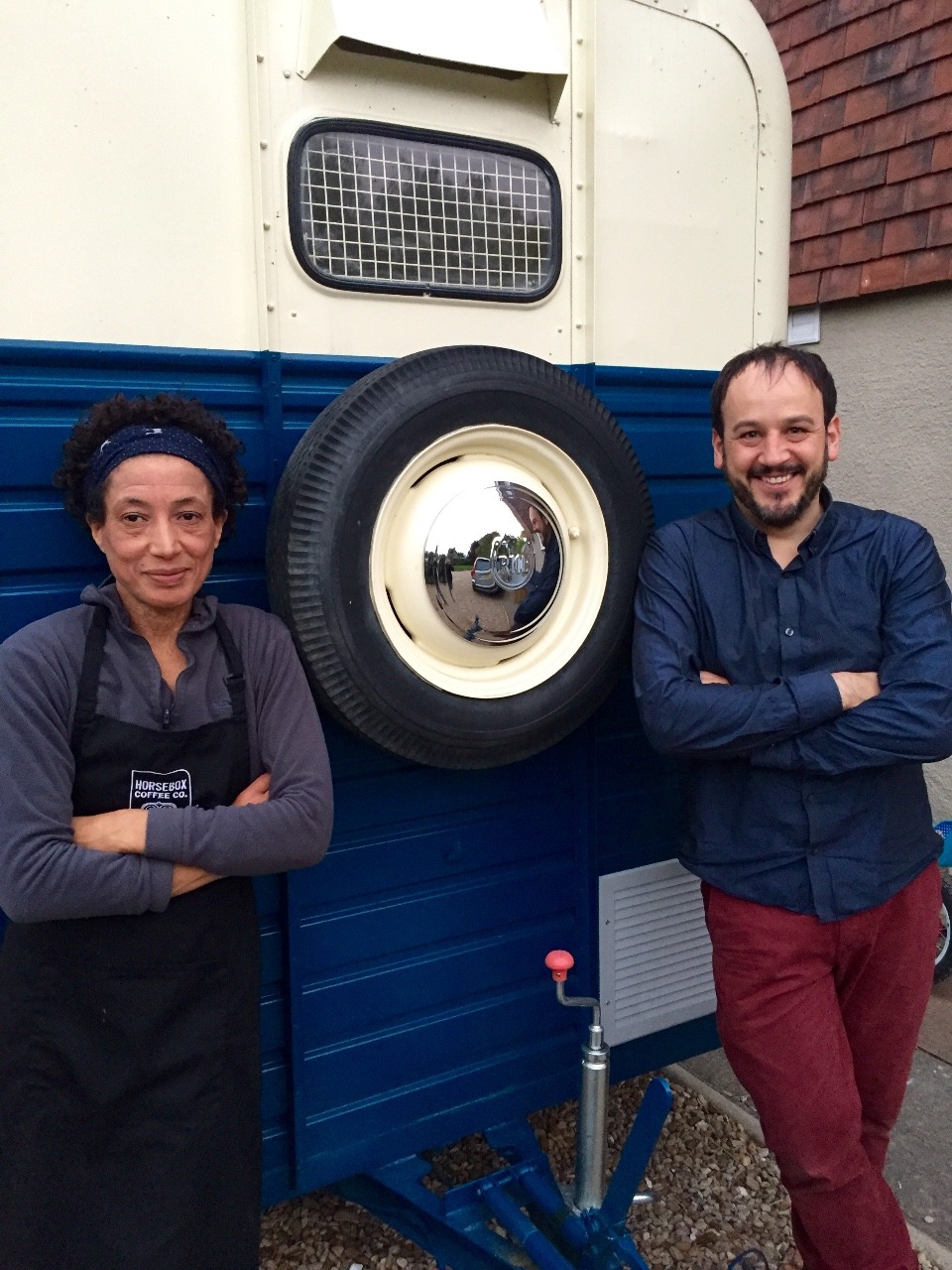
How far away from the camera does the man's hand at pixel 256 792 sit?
67.8 inches

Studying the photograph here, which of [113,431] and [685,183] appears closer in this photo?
[113,431]

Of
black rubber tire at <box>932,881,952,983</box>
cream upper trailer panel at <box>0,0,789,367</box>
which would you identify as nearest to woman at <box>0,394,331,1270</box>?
cream upper trailer panel at <box>0,0,789,367</box>

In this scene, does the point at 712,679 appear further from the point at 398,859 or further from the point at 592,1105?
the point at 592,1105

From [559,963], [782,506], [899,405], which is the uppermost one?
[899,405]

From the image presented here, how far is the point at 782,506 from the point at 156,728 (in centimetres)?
122

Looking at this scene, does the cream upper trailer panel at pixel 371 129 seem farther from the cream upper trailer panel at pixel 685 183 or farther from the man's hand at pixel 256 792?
the man's hand at pixel 256 792

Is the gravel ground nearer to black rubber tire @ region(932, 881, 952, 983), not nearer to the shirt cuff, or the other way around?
black rubber tire @ region(932, 881, 952, 983)

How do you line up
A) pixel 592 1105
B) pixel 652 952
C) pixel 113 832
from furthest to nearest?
pixel 652 952, pixel 592 1105, pixel 113 832

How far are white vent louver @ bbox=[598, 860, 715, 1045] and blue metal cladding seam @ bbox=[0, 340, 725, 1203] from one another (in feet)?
0.13

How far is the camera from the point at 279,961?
2014 mm

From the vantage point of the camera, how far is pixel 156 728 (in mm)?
1652

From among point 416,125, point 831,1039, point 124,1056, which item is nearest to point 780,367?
point 416,125

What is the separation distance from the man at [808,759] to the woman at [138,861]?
2.63ft

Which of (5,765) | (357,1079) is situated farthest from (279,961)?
(5,765)
